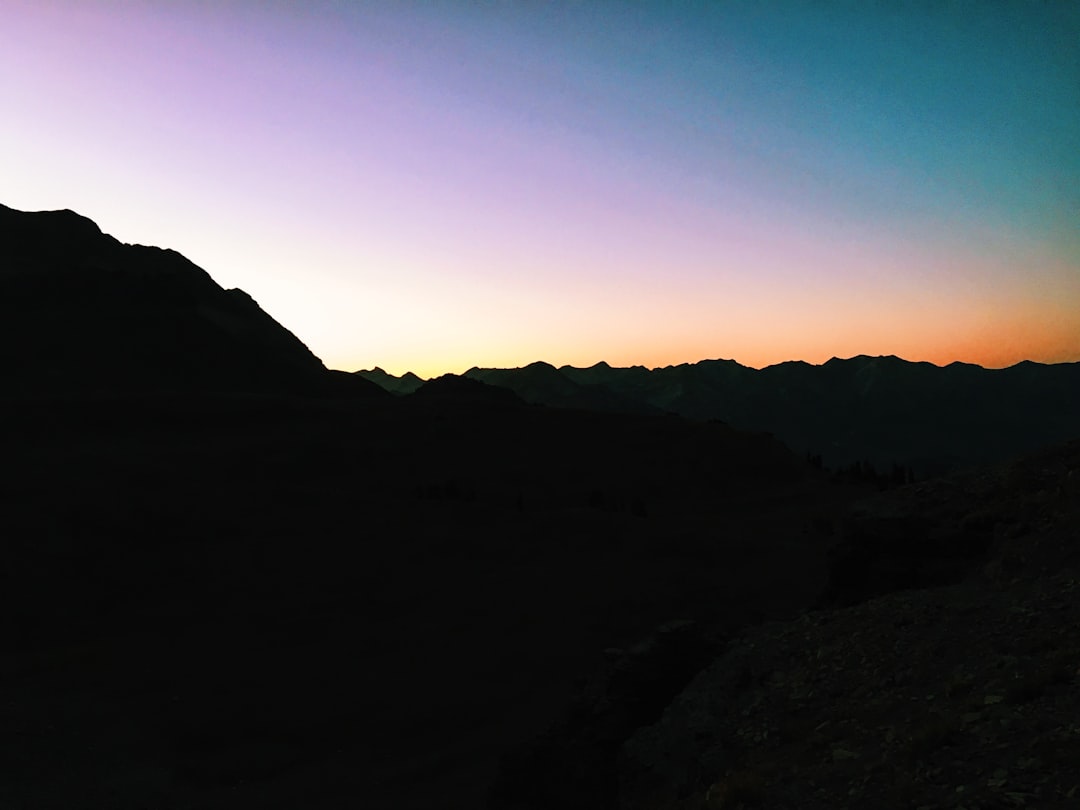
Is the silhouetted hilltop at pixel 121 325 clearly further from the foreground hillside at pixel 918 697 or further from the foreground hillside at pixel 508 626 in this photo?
the foreground hillside at pixel 918 697

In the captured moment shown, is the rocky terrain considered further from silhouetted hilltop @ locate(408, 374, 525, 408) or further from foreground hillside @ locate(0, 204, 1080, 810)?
silhouetted hilltop @ locate(408, 374, 525, 408)

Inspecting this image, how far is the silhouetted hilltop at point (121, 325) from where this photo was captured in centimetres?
8469

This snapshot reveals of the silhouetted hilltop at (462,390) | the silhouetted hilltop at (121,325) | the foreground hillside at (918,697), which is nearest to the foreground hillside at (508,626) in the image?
the foreground hillside at (918,697)

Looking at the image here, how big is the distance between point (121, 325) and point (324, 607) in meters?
83.2

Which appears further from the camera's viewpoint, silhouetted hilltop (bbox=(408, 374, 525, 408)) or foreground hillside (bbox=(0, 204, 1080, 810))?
silhouetted hilltop (bbox=(408, 374, 525, 408))

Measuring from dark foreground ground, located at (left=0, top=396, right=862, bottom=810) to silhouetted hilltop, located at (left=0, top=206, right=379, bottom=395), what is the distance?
110ft

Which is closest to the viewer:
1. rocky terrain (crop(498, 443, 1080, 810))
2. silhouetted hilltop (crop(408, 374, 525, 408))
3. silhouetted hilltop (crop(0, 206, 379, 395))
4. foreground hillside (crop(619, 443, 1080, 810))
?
foreground hillside (crop(619, 443, 1080, 810))

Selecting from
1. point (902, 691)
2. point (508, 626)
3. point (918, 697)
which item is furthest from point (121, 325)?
point (918, 697)

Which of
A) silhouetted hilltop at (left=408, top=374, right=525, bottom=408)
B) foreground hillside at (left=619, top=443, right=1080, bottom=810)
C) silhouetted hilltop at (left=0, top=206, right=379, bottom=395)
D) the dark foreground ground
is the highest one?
silhouetted hilltop at (left=0, top=206, right=379, bottom=395)

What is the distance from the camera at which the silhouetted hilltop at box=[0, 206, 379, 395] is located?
84.7 m

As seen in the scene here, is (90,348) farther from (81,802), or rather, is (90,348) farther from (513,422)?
(81,802)

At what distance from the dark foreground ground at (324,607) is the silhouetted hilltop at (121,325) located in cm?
3354

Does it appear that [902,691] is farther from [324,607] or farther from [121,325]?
[121,325]

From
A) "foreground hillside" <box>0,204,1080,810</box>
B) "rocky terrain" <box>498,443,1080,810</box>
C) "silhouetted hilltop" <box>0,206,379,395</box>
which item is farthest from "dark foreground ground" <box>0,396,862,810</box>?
"silhouetted hilltop" <box>0,206,379,395</box>
